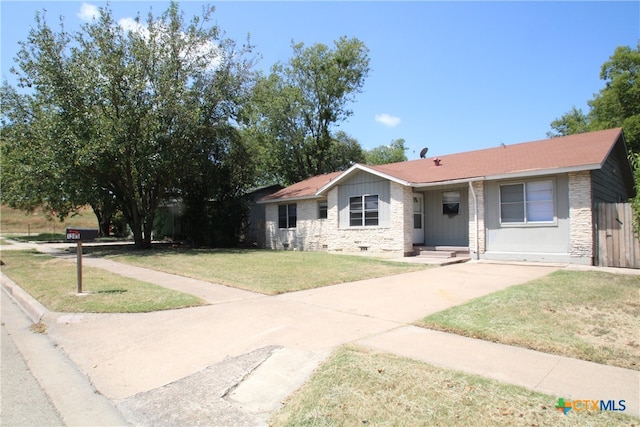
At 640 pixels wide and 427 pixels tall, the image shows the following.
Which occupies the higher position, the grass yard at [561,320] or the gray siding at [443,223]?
the gray siding at [443,223]

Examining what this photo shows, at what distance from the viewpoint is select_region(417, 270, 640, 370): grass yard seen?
476 centimetres

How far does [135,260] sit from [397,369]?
14.3 metres

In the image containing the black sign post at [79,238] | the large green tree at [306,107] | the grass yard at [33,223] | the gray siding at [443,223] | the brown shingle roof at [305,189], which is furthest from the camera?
the grass yard at [33,223]

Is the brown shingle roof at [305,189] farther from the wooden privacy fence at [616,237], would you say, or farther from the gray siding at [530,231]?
the wooden privacy fence at [616,237]

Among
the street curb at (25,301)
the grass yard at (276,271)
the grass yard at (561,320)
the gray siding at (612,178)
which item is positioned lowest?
the street curb at (25,301)

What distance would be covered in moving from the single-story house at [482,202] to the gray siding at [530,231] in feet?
0.11

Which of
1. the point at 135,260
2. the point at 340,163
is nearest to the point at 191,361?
the point at 135,260

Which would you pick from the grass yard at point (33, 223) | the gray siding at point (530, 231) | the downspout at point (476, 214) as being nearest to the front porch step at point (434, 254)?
Answer: the downspout at point (476, 214)

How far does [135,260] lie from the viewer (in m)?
15.9

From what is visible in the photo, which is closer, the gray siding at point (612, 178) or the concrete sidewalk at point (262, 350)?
the concrete sidewalk at point (262, 350)

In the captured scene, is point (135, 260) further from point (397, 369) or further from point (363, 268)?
point (397, 369)

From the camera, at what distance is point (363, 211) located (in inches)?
733

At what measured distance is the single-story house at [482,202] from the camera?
13.2 m

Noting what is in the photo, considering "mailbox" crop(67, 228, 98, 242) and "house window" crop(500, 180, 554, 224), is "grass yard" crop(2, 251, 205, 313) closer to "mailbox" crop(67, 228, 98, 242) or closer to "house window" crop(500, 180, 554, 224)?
"mailbox" crop(67, 228, 98, 242)
